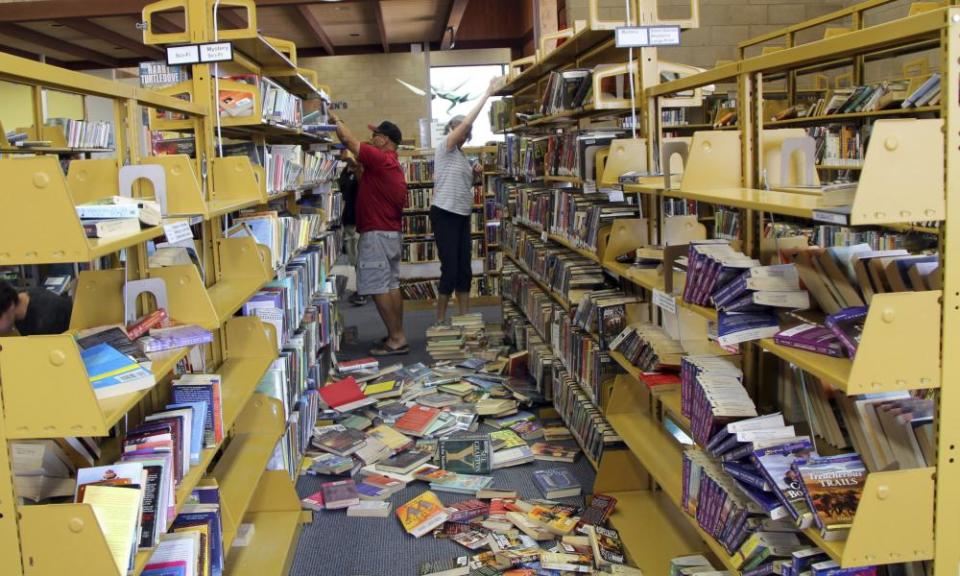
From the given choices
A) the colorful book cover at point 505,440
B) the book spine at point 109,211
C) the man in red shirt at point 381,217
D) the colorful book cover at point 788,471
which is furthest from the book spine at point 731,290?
the man in red shirt at point 381,217

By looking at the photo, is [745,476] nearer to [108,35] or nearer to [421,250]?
[421,250]

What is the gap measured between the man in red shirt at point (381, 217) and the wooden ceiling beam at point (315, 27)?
173 inches

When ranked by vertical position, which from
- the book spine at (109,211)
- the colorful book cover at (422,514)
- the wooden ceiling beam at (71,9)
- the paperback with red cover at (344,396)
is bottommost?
the colorful book cover at (422,514)

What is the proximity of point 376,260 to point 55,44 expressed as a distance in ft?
26.8

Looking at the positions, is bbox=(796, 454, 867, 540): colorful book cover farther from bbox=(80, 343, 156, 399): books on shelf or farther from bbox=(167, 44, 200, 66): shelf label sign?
bbox=(167, 44, 200, 66): shelf label sign

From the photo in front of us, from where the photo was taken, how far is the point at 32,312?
281 cm

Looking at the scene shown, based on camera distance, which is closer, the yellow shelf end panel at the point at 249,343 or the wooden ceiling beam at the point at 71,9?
the yellow shelf end panel at the point at 249,343

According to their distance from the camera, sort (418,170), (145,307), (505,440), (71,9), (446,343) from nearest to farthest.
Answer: (145,307), (505,440), (446,343), (418,170), (71,9)

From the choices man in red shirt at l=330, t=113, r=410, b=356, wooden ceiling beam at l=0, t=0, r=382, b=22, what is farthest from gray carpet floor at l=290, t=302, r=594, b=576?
wooden ceiling beam at l=0, t=0, r=382, b=22

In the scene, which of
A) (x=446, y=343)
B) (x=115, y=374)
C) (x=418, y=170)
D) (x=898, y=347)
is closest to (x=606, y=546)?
(x=898, y=347)

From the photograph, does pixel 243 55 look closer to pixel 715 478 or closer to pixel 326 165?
pixel 326 165

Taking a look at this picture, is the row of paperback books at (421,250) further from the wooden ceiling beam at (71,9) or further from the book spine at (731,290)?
the book spine at (731,290)

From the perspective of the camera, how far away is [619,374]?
12.2 ft

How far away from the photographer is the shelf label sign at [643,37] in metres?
3.37
